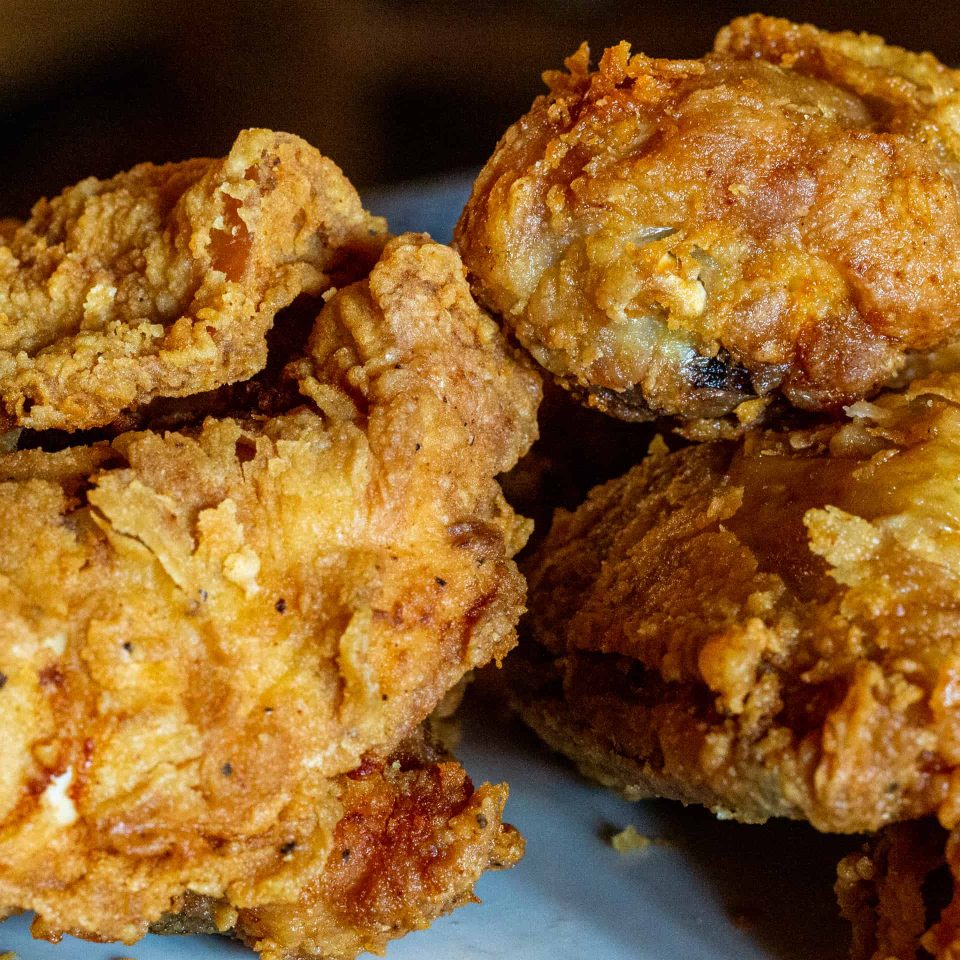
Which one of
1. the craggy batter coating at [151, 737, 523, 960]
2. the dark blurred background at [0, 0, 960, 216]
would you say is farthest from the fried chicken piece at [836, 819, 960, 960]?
the dark blurred background at [0, 0, 960, 216]

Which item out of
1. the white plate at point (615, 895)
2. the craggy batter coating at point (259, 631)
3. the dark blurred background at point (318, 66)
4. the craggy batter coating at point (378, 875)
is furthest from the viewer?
the dark blurred background at point (318, 66)

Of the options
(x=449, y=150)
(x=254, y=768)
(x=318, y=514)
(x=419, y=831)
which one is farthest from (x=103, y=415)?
(x=449, y=150)

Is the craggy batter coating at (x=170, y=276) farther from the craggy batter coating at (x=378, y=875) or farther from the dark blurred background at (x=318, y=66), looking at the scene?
the dark blurred background at (x=318, y=66)

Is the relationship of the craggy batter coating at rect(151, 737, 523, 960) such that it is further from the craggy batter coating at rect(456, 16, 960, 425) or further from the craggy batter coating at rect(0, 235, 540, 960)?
the craggy batter coating at rect(456, 16, 960, 425)

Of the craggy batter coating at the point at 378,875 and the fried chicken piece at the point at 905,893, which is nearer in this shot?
the fried chicken piece at the point at 905,893

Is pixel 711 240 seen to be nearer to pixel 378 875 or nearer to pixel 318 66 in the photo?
pixel 378 875

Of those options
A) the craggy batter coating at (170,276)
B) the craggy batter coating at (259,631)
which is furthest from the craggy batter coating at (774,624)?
the craggy batter coating at (170,276)

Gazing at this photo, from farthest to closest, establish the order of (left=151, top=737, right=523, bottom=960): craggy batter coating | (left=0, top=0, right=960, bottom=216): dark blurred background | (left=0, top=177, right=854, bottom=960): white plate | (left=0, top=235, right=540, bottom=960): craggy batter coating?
1. (left=0, top=0, right=960, bottom=216): dark blurred background
2. (left=0, top=177, right=854, bottom=960): white plate
3. (left=151, top=737, right=523, bottom=960): craggy batter coating
4. (left=0, top=235, right=540, bottom=960): craggy batter coating
